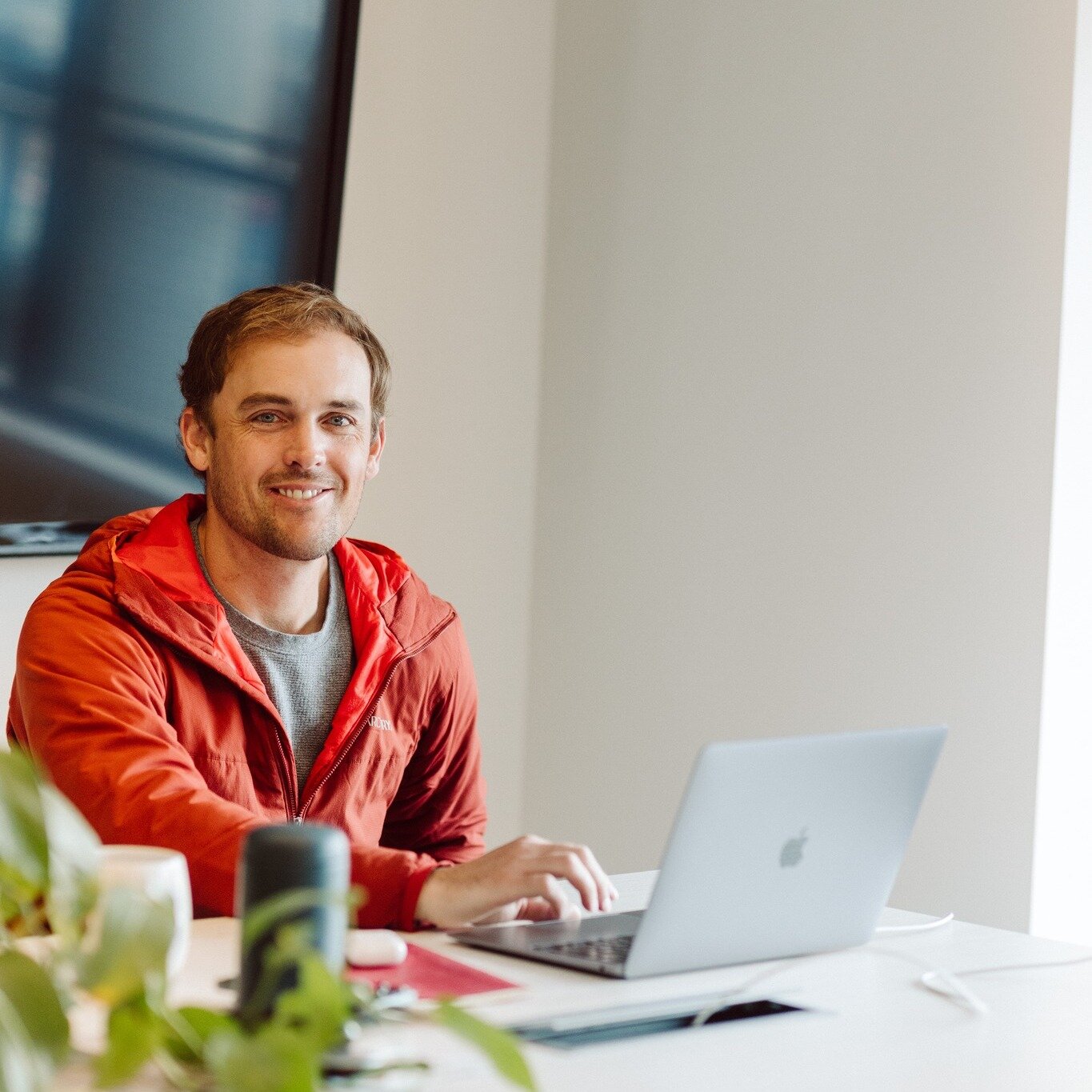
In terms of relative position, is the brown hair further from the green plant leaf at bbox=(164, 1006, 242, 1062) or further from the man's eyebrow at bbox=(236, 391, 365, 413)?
the green plant leaf at bbox=(164, 1006, 242, 1062)

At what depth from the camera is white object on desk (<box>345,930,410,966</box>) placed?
1.24 metres

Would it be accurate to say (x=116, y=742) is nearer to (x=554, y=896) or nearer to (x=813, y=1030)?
(x=554, y=896)

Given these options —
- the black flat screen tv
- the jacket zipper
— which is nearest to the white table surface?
the jacket zipper

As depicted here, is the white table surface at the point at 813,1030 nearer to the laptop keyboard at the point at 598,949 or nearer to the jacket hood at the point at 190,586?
the laptop keyboard at the point at 598,949

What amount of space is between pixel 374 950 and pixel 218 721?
593mm

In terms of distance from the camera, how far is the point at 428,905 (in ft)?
4.63

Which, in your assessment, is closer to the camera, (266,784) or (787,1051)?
(787,1051)

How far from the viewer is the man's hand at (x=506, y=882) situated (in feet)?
4.56

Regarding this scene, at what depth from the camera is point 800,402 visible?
2738 mm

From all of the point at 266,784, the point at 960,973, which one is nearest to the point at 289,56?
the point at 266,784

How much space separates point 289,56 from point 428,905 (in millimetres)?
1802

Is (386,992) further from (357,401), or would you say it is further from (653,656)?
(653,656)

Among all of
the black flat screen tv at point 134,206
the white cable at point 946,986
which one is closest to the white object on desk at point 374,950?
the white cable at point 946,986

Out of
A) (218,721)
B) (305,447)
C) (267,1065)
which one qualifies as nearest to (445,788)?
(218,721)
